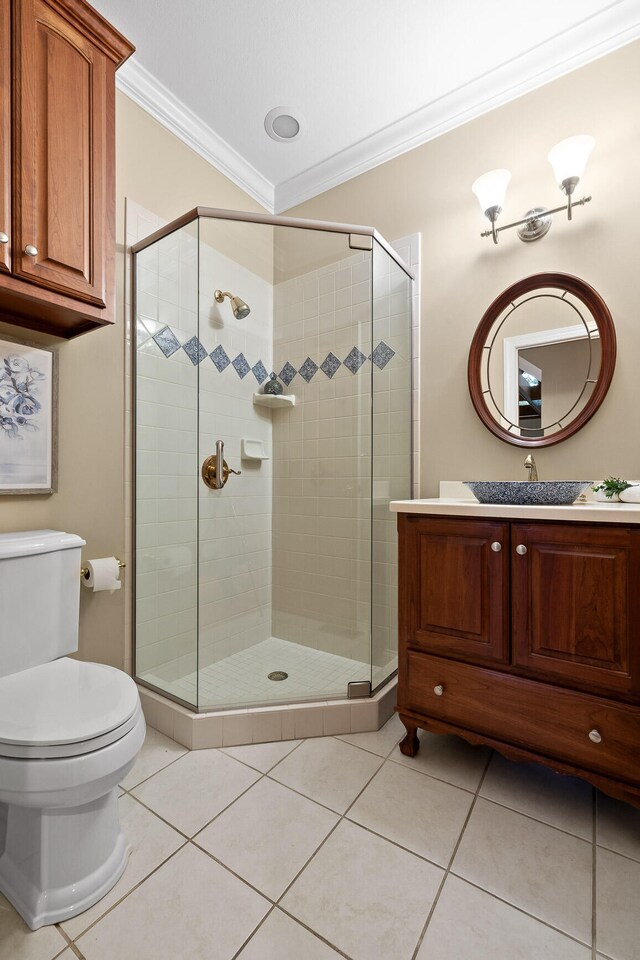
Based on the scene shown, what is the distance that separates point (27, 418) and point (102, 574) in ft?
2.01

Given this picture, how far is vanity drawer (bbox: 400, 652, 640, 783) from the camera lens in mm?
1235

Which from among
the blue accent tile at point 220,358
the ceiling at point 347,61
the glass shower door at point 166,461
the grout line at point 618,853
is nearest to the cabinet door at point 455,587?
the grout line at point 618,853

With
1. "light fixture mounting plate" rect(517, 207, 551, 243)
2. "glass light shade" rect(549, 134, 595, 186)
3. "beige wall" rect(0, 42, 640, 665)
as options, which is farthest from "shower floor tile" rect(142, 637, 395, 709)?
"glass light shade" rect(549, 134, 595, 186)

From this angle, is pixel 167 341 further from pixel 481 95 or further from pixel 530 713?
pixel 530 713

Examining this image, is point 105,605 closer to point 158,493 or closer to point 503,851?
point 158,493

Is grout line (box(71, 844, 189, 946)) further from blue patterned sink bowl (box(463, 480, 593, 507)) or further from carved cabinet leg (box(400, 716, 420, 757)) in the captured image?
blue patterned sink bowl (box(463, 480, 593, 507))

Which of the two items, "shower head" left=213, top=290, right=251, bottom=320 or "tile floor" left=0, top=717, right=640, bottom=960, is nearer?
"tile floor" left=0, top=717, right=640, bottom=960

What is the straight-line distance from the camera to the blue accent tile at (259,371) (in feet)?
6.55

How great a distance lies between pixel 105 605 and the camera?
6.03ft

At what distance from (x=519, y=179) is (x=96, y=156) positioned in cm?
162

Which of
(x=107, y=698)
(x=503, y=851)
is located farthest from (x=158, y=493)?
(x=503, y=851)

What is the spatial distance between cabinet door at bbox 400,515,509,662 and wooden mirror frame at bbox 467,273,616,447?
0.59m

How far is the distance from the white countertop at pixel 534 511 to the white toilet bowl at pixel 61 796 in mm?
1055

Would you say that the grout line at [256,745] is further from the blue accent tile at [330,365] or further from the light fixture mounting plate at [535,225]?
the light fixture mounting plate at [535,225]
